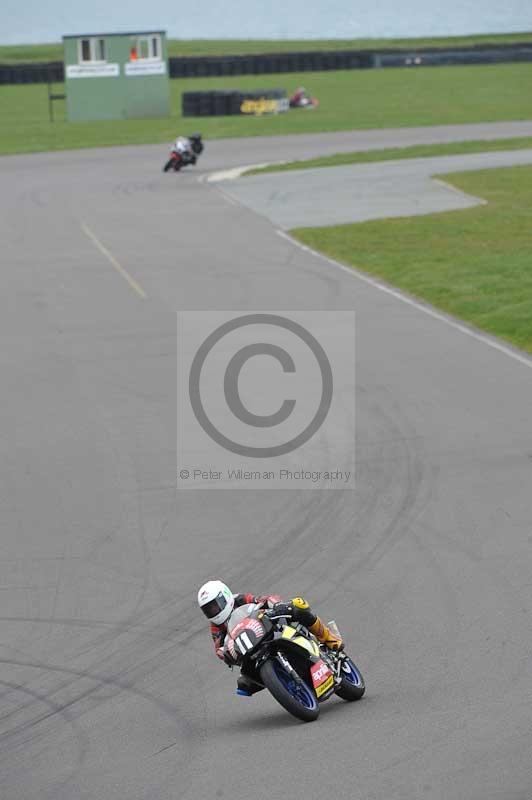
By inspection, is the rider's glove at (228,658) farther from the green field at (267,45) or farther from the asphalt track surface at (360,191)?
the green field at (267,45)

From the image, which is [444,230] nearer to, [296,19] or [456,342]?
[456,342]

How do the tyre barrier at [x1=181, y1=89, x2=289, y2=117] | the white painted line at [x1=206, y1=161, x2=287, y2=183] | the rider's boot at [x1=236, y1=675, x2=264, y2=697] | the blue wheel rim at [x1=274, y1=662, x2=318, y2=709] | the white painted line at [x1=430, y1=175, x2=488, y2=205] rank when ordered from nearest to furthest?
1. the blue wheel rim at [x1=274, y1=662, x2=318, y2=709]
2. the rider's boot at [x1=236, y1=675, x2=264, y2=697]
3. the white painted line at [x1=430, y1=175, x2=488, y2=205]
4. the white painted line at [x1=206, y1=161, x2=287, y2=183]
5. the tyre barrier at [x1=181, y1=89, x2=289, y2=117]

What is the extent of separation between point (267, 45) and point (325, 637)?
91602 mm

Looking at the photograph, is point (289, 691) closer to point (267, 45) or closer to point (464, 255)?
point (464, 255)

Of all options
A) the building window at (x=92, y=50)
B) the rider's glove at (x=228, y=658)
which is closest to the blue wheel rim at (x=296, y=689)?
the rider's glove at (x=228, y=658)

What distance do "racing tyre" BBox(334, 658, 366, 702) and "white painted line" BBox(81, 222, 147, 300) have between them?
15.3 m

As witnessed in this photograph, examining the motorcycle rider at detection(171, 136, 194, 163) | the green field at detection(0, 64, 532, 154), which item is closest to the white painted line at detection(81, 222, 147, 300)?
the motorcycle rider at detection(171, 136, 194, 163)

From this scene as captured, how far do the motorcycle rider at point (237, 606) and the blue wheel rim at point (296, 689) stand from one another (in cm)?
23

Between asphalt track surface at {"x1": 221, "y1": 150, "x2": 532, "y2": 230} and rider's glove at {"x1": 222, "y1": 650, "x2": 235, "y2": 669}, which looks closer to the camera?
rider's glove at {"x1": 222, "y1": 650, "x2": 235, "y2": 669}

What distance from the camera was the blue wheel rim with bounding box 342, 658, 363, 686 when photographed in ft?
28.2

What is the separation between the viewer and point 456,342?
19672mm

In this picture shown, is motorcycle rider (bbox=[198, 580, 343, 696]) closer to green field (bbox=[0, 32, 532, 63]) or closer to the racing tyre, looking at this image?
the racing tyre

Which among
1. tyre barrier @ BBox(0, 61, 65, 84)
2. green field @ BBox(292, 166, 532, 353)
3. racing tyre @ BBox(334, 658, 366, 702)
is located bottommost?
green field @ BBox(292, 166, 532, 353)

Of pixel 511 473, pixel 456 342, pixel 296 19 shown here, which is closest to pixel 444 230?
pixel 456 342
